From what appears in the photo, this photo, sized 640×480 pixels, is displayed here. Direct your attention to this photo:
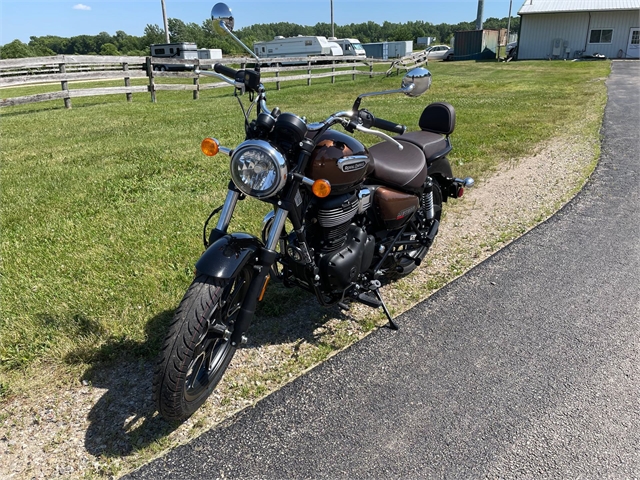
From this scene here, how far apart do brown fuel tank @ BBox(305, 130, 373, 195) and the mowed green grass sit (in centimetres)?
131

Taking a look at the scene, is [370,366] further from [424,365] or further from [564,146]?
[564,146]

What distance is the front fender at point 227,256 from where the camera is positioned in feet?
8.03

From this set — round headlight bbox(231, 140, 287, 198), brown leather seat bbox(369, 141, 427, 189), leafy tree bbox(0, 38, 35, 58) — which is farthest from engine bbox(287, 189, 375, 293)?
leafy tree bbox(0, 38, 35, 58)

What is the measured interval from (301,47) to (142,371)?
3979cm

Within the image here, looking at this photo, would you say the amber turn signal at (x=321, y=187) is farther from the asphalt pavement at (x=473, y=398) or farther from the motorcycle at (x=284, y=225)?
the asphalt pavement at (x=473, y=398)

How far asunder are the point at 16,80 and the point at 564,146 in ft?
42.0

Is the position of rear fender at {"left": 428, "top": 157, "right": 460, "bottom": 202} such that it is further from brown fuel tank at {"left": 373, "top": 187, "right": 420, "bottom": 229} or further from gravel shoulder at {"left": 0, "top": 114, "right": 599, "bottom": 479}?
brown fuel tank at {"left": 373, "top": 187, "right": 420, "bottom": 229}

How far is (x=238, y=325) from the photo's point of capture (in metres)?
2.66

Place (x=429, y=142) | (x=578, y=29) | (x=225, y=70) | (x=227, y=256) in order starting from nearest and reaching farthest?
(x=227, y=256), (x=225, y=70), (x=429, y=142), (x=578, y=29)

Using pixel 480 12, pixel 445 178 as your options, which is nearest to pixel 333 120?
pixel 445 178

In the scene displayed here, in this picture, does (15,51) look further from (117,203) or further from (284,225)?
(284,225)

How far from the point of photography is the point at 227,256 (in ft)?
8.22

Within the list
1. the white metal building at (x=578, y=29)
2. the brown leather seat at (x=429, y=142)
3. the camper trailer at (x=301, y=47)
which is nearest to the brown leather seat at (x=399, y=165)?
the brown leather seat at (x=429, y=142)

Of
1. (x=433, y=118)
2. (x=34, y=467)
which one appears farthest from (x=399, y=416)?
(x=433, y=118)
